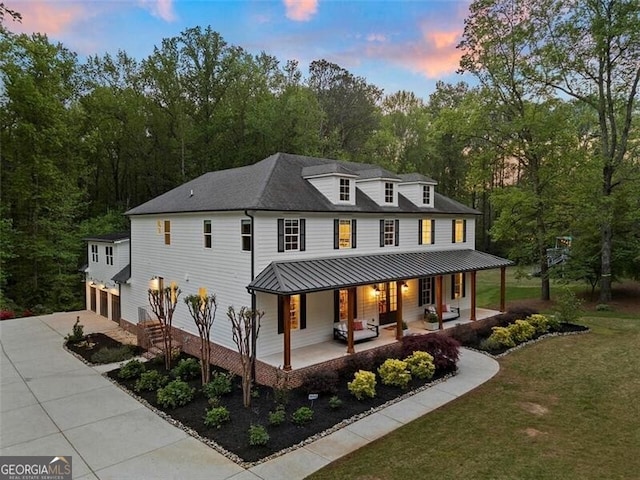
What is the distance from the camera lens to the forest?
21.4m

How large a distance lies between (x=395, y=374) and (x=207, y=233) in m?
7.63

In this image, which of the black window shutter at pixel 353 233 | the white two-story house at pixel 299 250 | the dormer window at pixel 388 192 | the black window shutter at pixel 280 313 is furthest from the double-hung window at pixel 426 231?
the black window shutter at pixel 280 313

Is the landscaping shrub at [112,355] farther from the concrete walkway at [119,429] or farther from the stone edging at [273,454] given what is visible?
the stone edging at [273,454]

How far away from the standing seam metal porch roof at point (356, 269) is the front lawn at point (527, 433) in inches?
169

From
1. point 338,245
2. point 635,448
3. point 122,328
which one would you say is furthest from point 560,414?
point 122,328

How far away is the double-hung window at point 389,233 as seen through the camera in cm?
1574

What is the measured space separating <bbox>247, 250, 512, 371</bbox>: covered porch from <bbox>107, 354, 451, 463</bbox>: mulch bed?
117cm

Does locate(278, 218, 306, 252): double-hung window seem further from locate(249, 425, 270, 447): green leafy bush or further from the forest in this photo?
the forest

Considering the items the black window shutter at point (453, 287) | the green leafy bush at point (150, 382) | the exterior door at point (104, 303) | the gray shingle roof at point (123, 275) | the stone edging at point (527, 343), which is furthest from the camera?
the exterior door at point (104, 303)

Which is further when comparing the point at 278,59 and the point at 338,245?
the point at 278,59

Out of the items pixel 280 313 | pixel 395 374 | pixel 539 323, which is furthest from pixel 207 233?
pixel 539 323

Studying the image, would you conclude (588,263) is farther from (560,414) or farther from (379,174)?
(560,414)

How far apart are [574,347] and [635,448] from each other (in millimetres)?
7634

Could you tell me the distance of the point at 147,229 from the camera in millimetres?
16766
